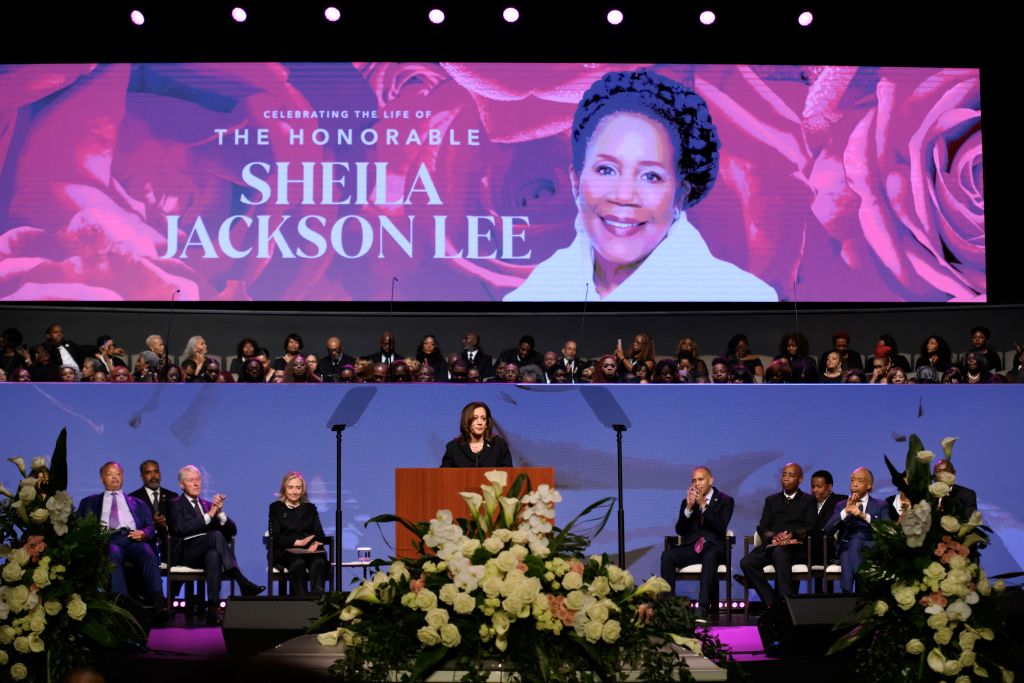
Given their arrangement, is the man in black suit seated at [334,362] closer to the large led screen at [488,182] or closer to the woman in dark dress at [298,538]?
the large led screen at [488,182]

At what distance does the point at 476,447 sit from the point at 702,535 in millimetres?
1931

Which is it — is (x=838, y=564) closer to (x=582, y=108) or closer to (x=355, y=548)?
(x=355, y=548)

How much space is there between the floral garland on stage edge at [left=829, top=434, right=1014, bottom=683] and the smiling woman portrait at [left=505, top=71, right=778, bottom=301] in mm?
6715

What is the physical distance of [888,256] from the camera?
32.3ft

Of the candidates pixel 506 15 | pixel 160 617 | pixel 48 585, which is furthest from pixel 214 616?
pixel 506 15

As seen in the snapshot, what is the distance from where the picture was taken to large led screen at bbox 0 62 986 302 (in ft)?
31.8

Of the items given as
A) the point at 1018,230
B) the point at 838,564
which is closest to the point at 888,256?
the point at 1018,230

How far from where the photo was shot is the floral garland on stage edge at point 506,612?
216cm

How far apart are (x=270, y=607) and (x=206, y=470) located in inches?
117

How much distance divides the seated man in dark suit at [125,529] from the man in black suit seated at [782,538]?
332cm

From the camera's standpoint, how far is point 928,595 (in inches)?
A: 118

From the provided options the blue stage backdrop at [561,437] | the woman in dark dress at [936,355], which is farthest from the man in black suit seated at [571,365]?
the woman in dark dress at [936,355]

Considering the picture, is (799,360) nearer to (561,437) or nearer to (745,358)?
(745,358)

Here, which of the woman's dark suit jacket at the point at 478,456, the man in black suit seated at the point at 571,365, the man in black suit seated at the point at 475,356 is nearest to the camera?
the woman's dark suit jacket at the point at 478,456
